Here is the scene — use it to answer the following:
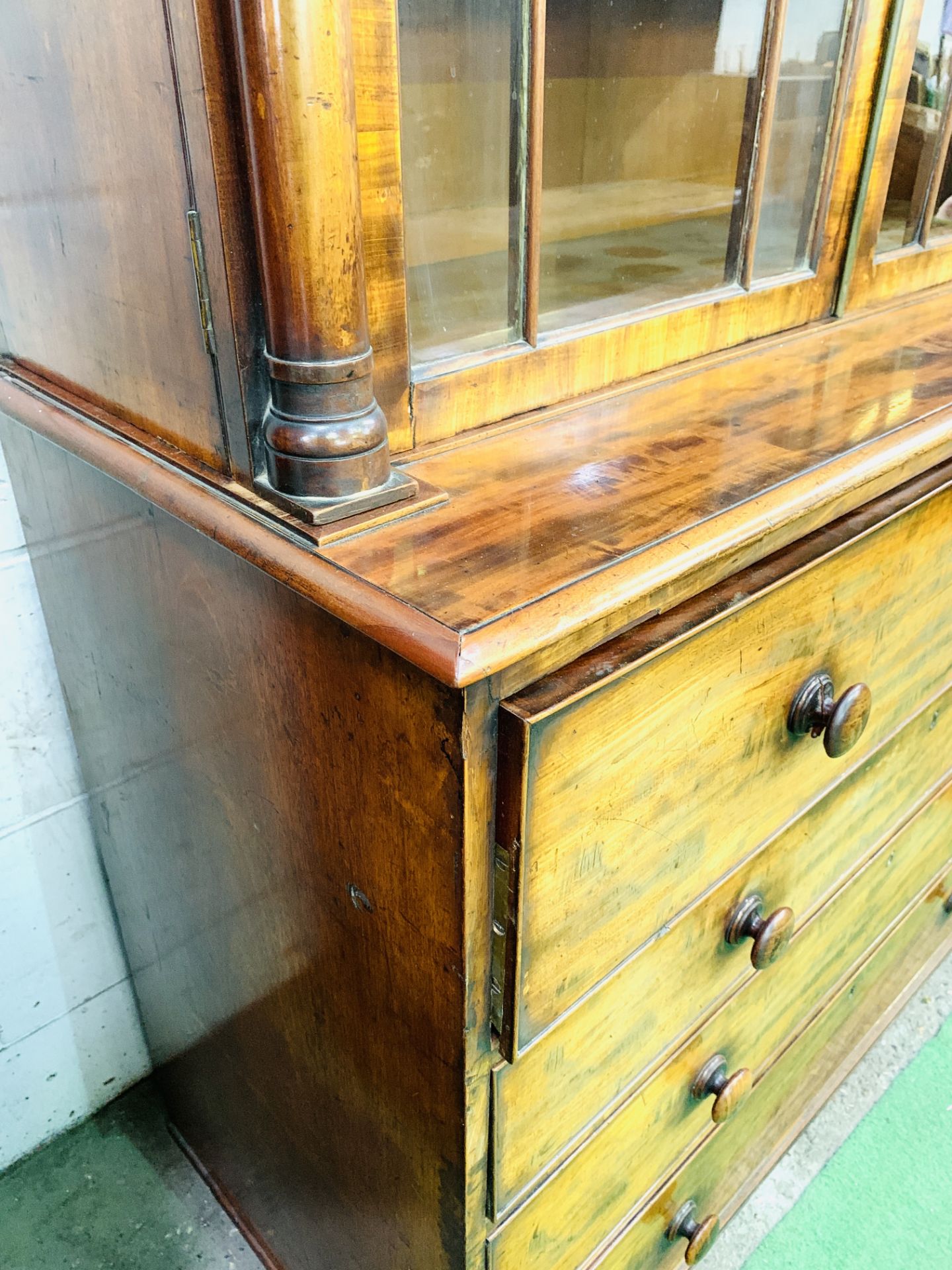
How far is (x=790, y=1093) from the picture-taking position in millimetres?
1207

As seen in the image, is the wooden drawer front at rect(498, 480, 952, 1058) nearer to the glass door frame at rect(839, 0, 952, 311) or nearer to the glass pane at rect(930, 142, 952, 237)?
the glass door frame at rect(839, 0, 952, 311)

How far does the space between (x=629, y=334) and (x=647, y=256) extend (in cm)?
9

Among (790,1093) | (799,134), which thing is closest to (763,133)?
(799,134)

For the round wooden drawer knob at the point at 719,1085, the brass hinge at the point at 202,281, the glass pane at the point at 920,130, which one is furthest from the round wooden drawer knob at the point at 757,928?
the glass pane at the point at 920,130

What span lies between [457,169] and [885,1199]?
4.42 ft

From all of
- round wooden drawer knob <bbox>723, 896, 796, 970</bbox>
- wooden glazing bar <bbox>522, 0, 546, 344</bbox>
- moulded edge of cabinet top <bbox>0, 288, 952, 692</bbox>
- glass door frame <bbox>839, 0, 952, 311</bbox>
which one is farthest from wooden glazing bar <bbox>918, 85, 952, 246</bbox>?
round wooden drawer knob <bbox>723, 896, 796, 970</bbox>

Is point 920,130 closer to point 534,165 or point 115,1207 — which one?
point 534,165

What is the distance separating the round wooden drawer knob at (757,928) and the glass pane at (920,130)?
72 cm

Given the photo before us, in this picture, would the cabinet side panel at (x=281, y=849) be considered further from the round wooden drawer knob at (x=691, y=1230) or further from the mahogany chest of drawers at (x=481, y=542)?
the round wooden drawer knob at (x=691, y=1230)

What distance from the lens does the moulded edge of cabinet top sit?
0.50 meters

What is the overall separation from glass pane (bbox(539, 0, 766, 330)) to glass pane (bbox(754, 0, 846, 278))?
1.5 inches

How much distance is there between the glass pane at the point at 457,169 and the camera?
0.61m

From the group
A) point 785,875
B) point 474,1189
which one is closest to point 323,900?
point 474,1189

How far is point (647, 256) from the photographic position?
32.9 inches
